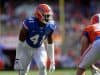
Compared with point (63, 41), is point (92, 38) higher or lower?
higher

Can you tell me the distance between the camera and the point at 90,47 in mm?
7867

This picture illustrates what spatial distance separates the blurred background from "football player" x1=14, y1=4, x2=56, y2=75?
28.3ft

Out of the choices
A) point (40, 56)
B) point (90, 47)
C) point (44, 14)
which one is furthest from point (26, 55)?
point (90, 47)

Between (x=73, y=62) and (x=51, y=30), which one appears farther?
(x=73, y=62)

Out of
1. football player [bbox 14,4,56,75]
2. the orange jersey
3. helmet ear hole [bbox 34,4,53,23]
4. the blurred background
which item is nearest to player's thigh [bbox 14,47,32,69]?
football player [bbox 14,4,56,75]

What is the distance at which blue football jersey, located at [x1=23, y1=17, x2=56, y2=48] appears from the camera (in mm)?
9703

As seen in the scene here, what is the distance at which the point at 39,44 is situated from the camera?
986 centimetres

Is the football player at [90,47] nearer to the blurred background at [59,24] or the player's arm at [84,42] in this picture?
the player's arm at [84,42]

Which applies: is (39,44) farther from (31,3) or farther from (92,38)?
(31,3)

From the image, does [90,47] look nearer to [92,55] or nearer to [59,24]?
[92,55]

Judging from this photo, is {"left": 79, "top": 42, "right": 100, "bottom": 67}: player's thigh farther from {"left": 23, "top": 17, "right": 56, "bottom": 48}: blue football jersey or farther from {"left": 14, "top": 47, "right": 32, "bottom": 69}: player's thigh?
{"left": 14, "top": 47, "right": 32, "bottom": 69}: player's thigh

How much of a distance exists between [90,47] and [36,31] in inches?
82.3

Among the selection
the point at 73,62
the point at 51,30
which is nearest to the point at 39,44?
the point at 51,30

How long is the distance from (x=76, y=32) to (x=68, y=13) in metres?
1.35
